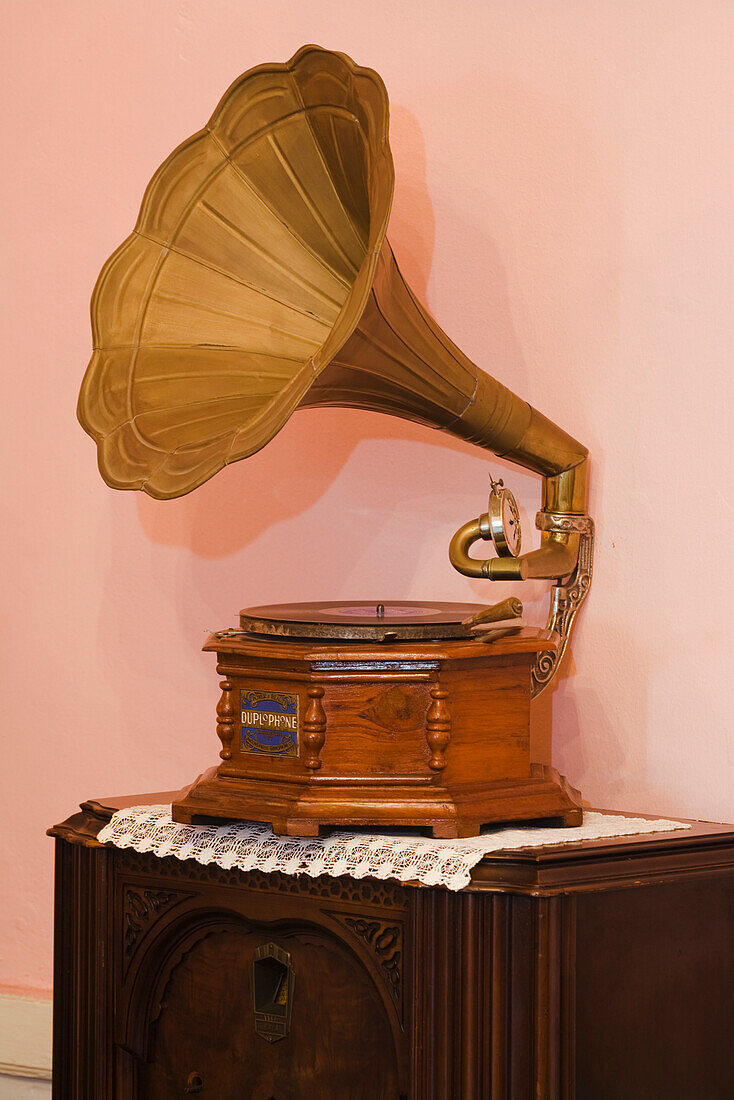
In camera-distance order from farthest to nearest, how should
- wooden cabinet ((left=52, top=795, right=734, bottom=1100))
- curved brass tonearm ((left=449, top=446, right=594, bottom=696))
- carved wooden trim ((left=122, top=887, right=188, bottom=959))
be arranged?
1. curved brass tonearm ((left=449, top=446, right=594, bottom=696))
2. carved wooden trim ((left=122, top=887, right=188, bottom=959))
3. wooden cabinet ((left=52, top=795, right=734, bottom=1100))

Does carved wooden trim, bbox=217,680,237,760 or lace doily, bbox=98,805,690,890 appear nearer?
lace doily, bbox=98,805,690,890

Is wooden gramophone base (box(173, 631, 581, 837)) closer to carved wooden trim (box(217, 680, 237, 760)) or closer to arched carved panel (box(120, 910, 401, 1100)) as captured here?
carved wooden trim (box(217, 680, 237, 760))

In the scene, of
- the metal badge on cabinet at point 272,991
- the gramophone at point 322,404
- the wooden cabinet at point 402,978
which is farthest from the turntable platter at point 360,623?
the metal badge on cabinet at point 272,991

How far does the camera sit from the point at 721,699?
1.79m

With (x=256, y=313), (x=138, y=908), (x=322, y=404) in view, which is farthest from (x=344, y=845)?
(x=256, y=313)

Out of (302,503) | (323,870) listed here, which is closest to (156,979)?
(323,870)

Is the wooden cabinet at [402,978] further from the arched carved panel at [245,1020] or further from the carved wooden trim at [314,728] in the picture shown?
the carved wooden trim at [314,728]

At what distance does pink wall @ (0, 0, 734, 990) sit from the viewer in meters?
1.83

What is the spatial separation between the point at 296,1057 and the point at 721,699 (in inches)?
30.2

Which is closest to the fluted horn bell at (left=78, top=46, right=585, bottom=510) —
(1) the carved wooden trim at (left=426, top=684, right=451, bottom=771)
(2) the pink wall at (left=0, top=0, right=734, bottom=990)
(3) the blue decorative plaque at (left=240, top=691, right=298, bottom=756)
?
(2) the pink wall at (left=0, top=0, right=734, bottom=990)

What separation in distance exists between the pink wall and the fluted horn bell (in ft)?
0.66

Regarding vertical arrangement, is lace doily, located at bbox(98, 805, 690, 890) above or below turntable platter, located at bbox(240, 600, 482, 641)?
below

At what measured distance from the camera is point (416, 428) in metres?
2.06

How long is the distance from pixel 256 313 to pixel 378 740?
2.26ft
